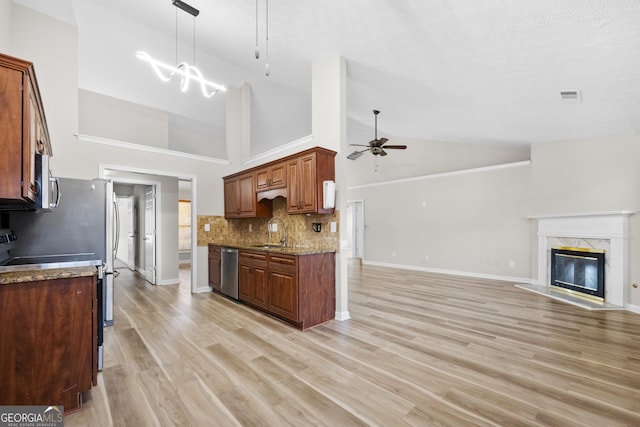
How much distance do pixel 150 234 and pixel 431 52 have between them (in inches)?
240

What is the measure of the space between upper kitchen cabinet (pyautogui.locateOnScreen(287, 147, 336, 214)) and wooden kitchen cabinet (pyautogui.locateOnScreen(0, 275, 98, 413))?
2272mm

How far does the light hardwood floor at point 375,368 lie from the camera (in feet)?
5.83

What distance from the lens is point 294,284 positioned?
3242 millimetres

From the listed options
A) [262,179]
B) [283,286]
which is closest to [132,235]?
→ [262,179]

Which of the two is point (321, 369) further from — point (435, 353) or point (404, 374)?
point (435, 353)

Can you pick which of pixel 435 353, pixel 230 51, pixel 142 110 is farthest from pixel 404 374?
pixel 142 110

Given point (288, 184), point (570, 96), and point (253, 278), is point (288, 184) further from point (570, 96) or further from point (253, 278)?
point (570, 96)

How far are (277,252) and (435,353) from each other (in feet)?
6.66

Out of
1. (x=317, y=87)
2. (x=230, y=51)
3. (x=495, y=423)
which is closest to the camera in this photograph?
(x=495, y=423)

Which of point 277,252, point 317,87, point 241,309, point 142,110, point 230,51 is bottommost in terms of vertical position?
point 241,309

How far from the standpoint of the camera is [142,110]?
594 centimetres

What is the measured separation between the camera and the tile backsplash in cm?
382

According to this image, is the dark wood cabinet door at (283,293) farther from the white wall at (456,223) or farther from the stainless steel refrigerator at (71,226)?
the white wall at (456,223)

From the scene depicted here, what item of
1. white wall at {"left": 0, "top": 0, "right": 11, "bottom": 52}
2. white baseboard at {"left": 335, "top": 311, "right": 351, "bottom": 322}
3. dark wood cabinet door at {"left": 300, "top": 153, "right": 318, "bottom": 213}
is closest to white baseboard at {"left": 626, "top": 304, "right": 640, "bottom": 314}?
white baseboard at {"left": 335, "top": 311, "right": 351, "bottom": 322}
